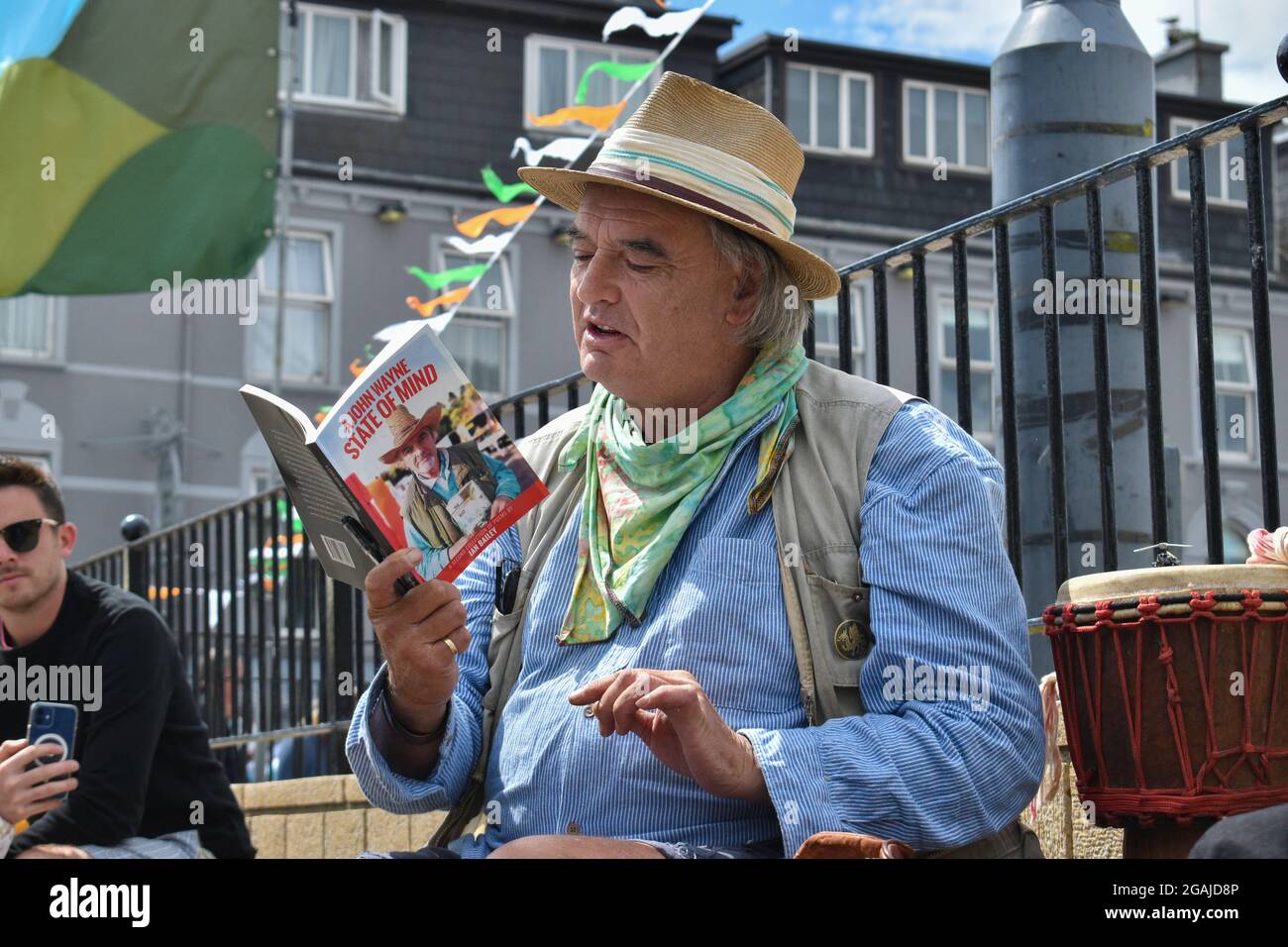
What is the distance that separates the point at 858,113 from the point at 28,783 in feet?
88.6

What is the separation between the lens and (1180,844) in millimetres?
2832

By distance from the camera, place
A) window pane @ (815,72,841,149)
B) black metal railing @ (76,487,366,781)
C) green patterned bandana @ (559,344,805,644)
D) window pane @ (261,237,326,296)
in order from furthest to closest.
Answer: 1. window pane @ (815,72,841,149)
2. window pane @ (261,237,326,296)
3. black metal railing @ (76,487,366,781)
4. green patterned bandana @ (559,344,805,644)

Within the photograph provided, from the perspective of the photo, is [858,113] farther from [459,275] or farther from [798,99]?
[459,275]

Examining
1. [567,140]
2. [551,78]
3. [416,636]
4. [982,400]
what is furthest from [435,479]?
[982,400]

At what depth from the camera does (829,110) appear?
2941 cm

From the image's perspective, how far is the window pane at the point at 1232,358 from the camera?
3020cm

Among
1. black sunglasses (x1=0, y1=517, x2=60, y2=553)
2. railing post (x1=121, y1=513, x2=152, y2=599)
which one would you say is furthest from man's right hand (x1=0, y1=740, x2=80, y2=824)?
railing post (x1=121, y1=513, x2=152, y2=599)

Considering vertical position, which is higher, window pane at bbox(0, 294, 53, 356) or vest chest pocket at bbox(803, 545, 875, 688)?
window pane at bbox(0, 294, 53, 356)

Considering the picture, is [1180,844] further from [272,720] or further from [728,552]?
[272,720]

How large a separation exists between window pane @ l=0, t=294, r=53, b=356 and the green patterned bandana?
74.9ft

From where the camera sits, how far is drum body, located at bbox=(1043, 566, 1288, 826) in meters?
2.79
